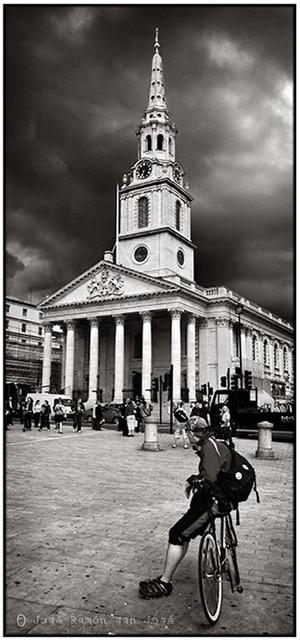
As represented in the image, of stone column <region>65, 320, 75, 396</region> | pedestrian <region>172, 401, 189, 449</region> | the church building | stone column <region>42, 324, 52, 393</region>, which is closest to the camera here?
pedestrian <region>172, 401, 189, 449</region>

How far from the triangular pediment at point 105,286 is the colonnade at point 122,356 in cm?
208

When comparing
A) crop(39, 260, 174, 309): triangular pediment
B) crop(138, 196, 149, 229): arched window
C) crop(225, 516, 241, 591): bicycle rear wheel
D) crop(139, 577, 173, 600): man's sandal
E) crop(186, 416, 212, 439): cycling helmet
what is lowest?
crop(139, 577, 173, 600): man's sandal

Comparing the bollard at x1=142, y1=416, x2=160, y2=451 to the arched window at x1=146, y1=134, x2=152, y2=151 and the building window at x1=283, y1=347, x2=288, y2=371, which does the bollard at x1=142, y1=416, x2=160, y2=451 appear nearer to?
the arched window at x1=146, y1=134, x2=152, y2=151

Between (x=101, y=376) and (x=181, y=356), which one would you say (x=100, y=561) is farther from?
(x=101, y=376)

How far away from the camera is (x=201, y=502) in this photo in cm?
457

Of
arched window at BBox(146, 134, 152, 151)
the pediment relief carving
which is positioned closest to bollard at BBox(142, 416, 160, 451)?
the pediment relief carving

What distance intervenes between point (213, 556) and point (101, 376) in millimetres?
50561

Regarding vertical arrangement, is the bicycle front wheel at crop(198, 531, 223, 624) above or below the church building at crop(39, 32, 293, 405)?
below

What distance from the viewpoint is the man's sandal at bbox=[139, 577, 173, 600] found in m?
4.72

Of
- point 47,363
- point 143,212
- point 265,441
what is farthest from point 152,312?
point 265,441

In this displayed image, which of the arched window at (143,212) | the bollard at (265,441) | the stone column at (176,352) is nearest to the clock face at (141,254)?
the arched window at (143,212)

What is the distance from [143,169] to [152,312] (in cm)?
1840

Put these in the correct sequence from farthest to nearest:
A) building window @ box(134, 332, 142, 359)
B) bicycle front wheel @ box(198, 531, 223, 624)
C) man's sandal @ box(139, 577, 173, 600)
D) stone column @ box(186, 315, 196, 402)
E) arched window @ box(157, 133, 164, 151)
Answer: arched window @ box(157, 133, 164, 151), building window @ box(134, 332, 142, 359), stone column @ box(186, 315, 196, 402), man's sandal @ box(139, 577, 173, 600), bicycle front wheel @ box(198, 531, 223, 624)

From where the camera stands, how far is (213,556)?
455 cm
